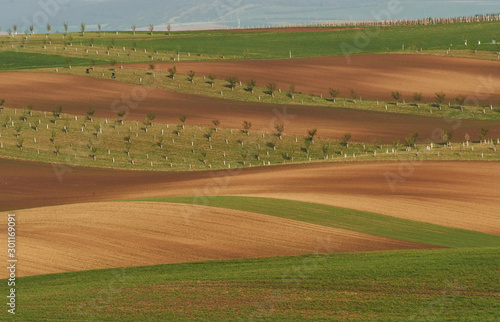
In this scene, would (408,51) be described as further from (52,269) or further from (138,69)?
(52,269)

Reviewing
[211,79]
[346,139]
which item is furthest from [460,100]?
[211,79]

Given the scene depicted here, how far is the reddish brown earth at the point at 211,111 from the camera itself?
3118 inches

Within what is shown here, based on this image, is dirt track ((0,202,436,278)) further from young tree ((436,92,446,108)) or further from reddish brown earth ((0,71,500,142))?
young tree ((436,92,446,108))

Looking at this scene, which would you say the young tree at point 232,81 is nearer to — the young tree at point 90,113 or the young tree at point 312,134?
the young tree at point 90,113

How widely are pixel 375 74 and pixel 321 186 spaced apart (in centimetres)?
5239

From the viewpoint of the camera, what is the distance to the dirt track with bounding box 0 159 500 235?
46219 millimetres

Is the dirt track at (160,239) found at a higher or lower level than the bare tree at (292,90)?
lower

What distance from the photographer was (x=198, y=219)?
42.3 meters

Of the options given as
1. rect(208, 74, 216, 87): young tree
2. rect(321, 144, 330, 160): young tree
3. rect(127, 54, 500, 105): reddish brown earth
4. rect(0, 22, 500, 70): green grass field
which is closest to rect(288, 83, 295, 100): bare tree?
rect(127, 54, 500, 105): reddish brown earth

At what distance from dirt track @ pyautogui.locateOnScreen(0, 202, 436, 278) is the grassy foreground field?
1866 millimetres

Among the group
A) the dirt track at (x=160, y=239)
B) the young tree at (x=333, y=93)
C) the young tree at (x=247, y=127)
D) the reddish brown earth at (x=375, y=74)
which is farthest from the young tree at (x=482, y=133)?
the dirt track at (x=160, y=239)

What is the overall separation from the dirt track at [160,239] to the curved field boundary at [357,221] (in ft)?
3.49

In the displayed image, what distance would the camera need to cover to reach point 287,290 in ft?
97.9

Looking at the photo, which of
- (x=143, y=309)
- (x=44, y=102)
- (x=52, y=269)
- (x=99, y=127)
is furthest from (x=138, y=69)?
(x=143, y=309)
